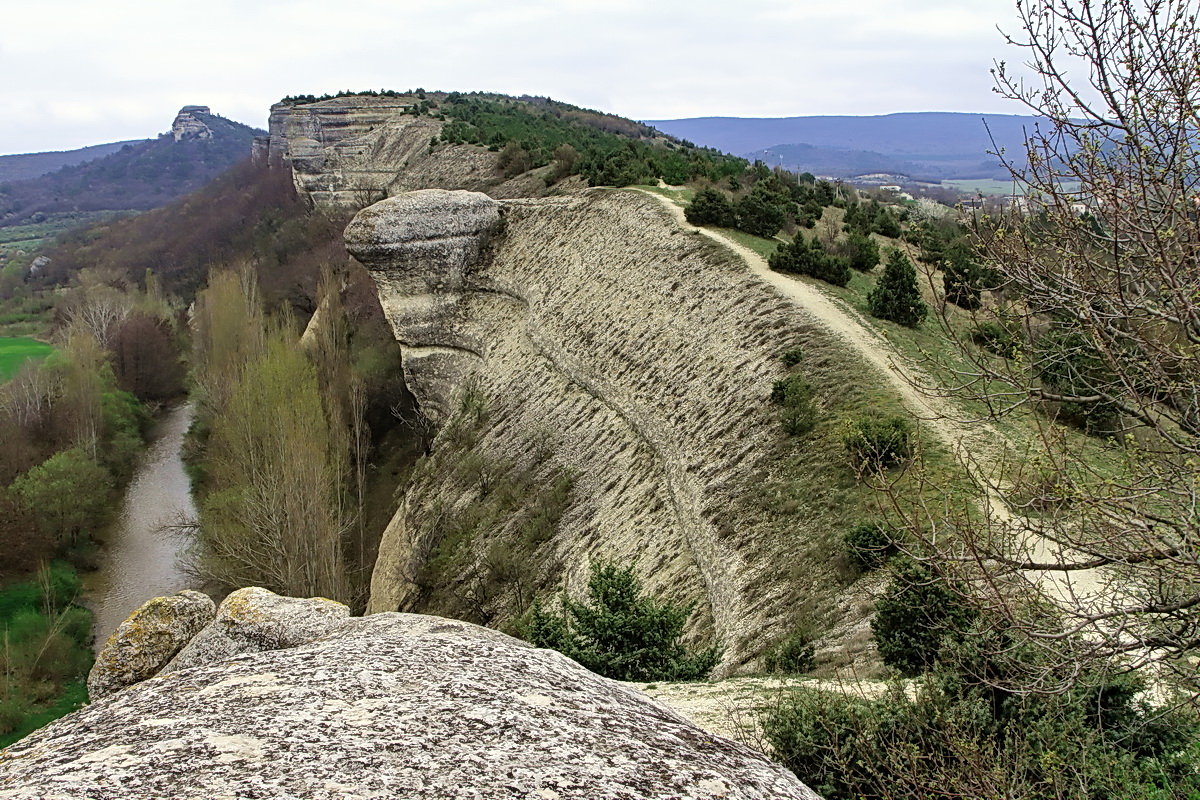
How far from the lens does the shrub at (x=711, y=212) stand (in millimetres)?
30297

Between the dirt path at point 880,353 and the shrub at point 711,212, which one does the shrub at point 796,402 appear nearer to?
the dirt path at point 880,353

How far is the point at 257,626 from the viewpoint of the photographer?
10445mm

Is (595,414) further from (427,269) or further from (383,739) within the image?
(383,739)

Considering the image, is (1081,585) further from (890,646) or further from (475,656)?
(475,656)

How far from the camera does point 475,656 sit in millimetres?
7555

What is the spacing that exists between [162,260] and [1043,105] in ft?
322

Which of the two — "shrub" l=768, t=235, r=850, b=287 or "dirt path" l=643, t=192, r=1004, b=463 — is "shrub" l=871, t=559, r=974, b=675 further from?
"shrub" l=768, t=235, r=850, b=287

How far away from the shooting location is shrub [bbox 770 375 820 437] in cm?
1823

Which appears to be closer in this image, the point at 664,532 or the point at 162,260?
the point at 664,532

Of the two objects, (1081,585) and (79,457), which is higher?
(1081,585)

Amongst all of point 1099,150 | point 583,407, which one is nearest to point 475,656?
point 1099,150

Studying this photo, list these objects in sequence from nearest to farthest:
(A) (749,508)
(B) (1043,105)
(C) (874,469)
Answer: (B) (1043,105) → (C) (874,469) → (A) (749,508)

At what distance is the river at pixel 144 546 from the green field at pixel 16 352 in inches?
848

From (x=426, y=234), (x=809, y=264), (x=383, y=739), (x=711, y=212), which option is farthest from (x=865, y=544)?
(x=426, y=234)
